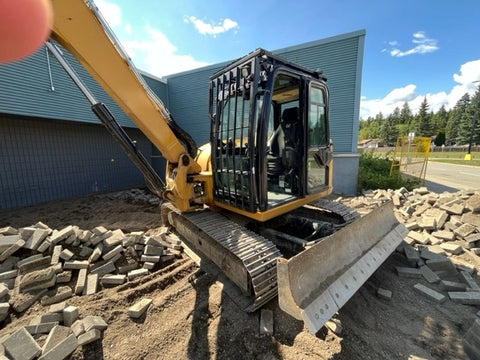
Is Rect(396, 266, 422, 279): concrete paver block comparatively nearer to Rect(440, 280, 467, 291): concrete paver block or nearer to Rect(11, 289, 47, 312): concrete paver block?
Rect(440, 280, 467, 291): concrete paver block

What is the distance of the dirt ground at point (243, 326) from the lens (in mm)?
2219

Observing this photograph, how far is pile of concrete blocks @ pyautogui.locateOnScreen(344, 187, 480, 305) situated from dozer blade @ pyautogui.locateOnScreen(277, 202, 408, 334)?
1.97ft

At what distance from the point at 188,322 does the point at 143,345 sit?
49 centimetres

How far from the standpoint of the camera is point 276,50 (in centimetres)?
959

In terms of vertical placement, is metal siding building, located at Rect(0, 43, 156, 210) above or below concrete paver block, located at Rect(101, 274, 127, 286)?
above

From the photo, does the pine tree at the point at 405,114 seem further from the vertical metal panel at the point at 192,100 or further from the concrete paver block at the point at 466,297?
the concrete paver block at the point at 466,297

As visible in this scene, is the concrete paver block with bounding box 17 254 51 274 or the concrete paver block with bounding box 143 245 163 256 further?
the concrete paver block with bounding box 143 245 163 256

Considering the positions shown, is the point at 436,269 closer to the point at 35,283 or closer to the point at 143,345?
the point at 143,345

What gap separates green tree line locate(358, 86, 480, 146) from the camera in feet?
155

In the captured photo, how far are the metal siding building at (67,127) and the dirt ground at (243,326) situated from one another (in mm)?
6672

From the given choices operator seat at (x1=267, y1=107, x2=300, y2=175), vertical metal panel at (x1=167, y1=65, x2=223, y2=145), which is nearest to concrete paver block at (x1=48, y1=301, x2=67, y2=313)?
operator seat at (x1=267, y1=107, x2=300, y2=175)

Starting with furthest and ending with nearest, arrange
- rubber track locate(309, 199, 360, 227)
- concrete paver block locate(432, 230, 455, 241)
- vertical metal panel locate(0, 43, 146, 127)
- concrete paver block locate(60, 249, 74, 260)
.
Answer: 1. vertical metal panel locate(0, 43, 146, 127)
2. concrete paver block locate(432, 230, 455, 241)
3. rubber track locate(309, 199, 360, 227)
4. concrete paver block locate(60, 249, 74, 260)

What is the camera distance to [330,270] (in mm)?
2455

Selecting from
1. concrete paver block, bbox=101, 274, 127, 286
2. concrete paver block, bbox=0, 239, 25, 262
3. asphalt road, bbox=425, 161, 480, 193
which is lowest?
asphalt road, bbox=425, 161, 480, 193
